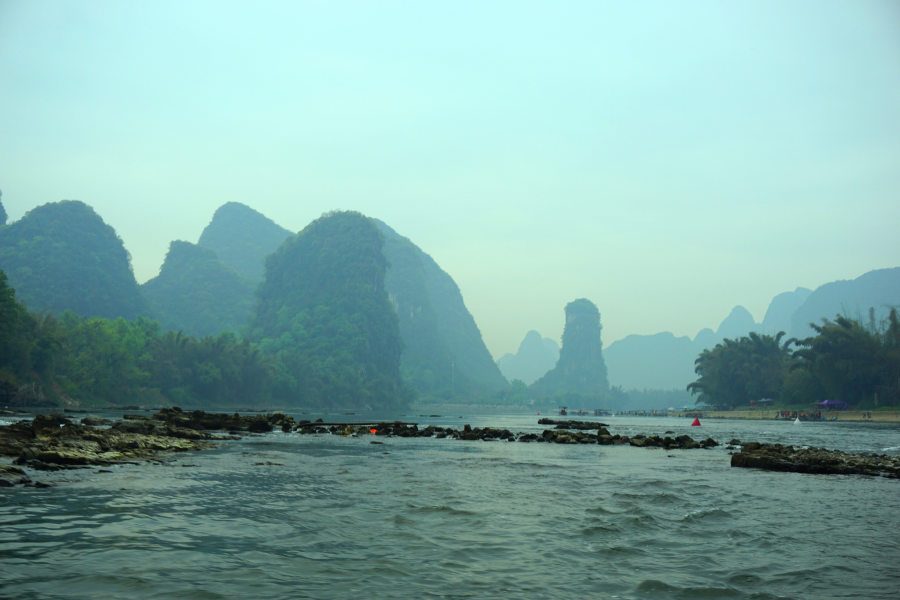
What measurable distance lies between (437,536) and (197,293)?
6255 inches

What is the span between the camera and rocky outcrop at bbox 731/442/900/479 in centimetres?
1689

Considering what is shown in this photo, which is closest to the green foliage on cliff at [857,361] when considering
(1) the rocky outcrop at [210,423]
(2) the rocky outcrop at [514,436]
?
(2) the rocky outcrop at [514,436]

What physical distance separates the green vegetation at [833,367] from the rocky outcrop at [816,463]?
5268 cm

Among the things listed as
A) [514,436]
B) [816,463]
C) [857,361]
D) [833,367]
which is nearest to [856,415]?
[857,361]

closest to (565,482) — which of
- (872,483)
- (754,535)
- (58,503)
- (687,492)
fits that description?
(687,492)

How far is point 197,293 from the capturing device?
15288 centimetres

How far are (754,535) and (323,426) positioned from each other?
30.1m

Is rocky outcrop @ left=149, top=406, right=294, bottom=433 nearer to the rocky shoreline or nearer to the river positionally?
the rocky shoreline

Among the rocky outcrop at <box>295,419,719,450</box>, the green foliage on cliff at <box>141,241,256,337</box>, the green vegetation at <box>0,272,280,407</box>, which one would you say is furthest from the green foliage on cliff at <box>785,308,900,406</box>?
the green foliage on cliff at <box>141,241,256,337</box>

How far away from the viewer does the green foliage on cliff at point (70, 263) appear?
103 metres

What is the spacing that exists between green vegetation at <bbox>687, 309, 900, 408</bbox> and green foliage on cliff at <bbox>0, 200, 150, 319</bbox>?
106905 millimetres

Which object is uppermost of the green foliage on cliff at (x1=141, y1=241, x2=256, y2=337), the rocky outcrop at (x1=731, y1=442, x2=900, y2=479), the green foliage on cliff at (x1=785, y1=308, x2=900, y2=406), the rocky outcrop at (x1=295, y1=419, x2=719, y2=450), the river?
the green foliage on cliff at (x1=141, y1=241, x2=256, y2=337)

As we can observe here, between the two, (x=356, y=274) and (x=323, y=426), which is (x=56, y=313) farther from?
(x=323, y=426)

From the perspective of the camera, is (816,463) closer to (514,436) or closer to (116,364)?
(514,436)
